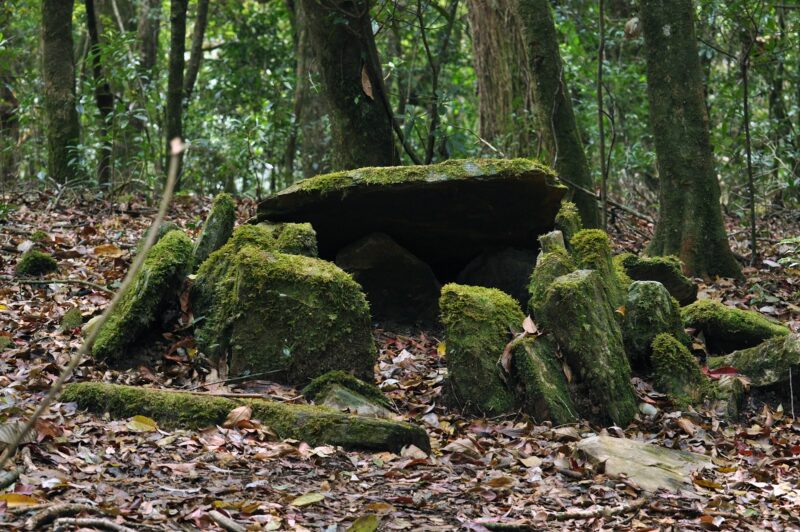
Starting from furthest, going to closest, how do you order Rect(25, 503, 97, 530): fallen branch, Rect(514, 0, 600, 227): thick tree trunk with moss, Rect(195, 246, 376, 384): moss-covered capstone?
Rect(514, 0, 600, 227): thick tree trunk with moss, Rect(195, 246, 376, 384): moss-covered capstone, Rect(25, 503, 97, 530): fallen branch

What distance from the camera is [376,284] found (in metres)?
7.49

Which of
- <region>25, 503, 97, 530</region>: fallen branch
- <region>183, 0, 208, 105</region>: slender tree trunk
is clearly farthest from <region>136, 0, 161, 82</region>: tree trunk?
<region>25, 503, 97, 530</region>: fallen branch

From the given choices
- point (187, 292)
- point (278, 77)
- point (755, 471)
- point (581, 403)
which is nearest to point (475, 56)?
point (278, 77)

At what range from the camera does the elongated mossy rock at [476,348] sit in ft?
18.5

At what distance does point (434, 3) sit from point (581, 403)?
19.0ft

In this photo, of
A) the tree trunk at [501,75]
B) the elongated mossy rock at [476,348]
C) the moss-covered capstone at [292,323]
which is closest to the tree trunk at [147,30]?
the tree trunk at [501,75]

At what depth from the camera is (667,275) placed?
752 cm

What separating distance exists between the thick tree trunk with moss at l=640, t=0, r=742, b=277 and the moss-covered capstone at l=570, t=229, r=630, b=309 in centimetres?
A: 217

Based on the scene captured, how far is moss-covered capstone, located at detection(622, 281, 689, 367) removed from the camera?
6.44 meters

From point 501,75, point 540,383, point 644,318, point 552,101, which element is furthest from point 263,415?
point 501,75

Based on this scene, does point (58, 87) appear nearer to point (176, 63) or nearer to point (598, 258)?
point (176, 63)

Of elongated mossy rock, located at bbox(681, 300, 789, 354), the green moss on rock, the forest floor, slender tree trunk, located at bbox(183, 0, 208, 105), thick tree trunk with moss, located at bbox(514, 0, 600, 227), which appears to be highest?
slender tree trunk, located at bbox(183, 0, 208, 105)

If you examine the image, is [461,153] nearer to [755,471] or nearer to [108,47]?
[108,47]

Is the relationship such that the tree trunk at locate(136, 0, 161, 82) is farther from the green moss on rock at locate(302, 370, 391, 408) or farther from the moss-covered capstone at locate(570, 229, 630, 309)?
the green moss on rock at locate(302, 370, 391, 408)
